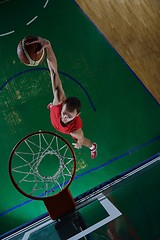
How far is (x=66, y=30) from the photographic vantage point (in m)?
4.50

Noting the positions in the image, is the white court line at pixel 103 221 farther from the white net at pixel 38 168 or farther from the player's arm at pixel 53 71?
the player's arm at pixel 53 71

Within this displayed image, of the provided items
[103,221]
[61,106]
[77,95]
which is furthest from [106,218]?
[77,95]

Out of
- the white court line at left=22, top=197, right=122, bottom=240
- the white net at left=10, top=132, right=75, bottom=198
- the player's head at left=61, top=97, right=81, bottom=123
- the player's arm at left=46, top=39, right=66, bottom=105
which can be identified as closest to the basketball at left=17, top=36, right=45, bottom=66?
the player's arm at left=46, top=39, right=66, bottom=105

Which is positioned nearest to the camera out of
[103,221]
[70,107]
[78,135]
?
[103,221]

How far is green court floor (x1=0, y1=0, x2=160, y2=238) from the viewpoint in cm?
412

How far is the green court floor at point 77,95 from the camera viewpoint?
162 inches

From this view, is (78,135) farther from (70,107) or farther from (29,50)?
A: (29,50)

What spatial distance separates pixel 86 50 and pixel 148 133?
172cm

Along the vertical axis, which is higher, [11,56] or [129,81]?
[11,56]

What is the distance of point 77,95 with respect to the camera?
172 inches

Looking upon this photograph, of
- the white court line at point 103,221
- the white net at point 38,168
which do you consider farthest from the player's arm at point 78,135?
the white court line at point 103,221

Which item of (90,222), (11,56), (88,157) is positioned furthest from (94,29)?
(90,222)

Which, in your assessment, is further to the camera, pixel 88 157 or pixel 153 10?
pixel 153 10

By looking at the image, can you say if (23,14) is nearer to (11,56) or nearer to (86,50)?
(11,56)
